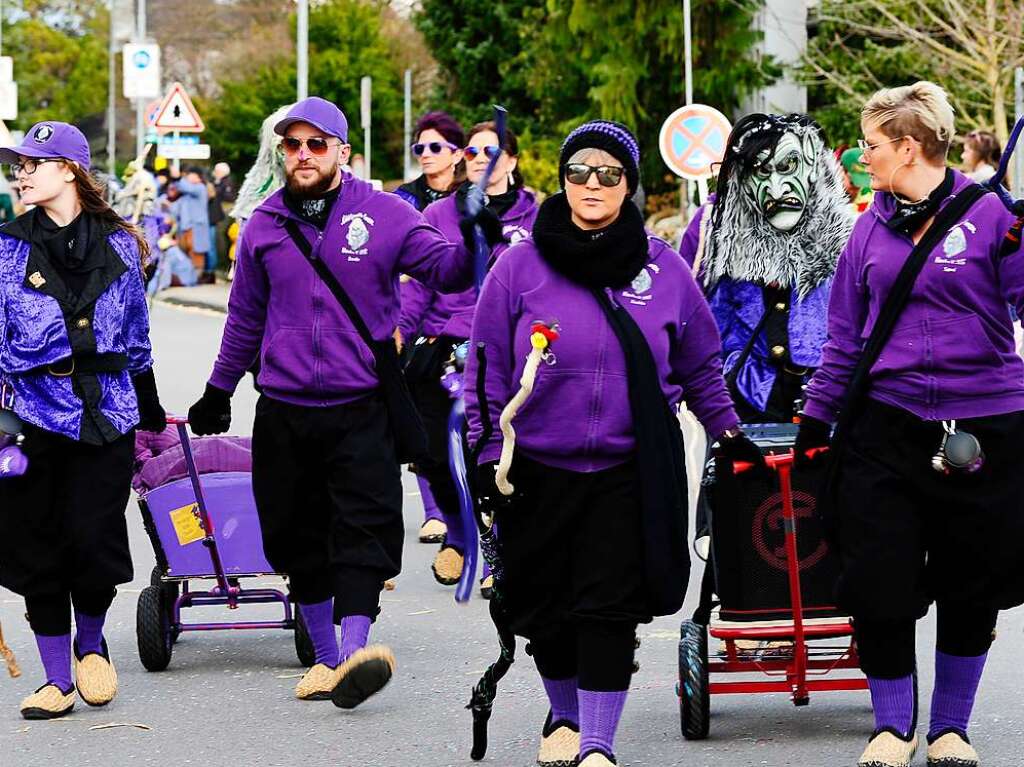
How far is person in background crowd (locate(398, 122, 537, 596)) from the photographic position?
9758mm

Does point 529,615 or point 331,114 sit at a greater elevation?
point 331,114

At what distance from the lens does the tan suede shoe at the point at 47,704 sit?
281 inches

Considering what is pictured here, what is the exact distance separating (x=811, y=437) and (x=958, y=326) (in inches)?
22.3

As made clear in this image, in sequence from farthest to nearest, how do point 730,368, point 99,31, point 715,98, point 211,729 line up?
1. point 99,31
2. point 715,98
3. point 730,368
4. point 211,729

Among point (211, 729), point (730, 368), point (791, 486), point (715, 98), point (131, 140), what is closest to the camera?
point (791, 486)

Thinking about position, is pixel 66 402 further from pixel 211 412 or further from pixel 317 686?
pixel 317 686

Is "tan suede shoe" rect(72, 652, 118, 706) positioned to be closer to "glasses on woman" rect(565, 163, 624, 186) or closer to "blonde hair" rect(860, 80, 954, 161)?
→ "glasses on woman" rect(565, 163, 624, 186)

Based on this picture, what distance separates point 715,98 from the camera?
1379 inches

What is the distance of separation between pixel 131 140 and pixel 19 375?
7228 cm

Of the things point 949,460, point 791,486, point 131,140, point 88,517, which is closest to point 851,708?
point 791,486

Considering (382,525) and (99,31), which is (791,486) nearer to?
(382,525)

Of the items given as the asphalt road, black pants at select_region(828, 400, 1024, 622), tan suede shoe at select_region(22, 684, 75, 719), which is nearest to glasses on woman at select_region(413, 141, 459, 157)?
the asphalt road

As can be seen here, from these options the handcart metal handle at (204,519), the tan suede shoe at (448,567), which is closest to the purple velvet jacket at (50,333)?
the handcart metal handle at (204,519)

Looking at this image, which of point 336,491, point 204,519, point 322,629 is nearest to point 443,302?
point 204,519
